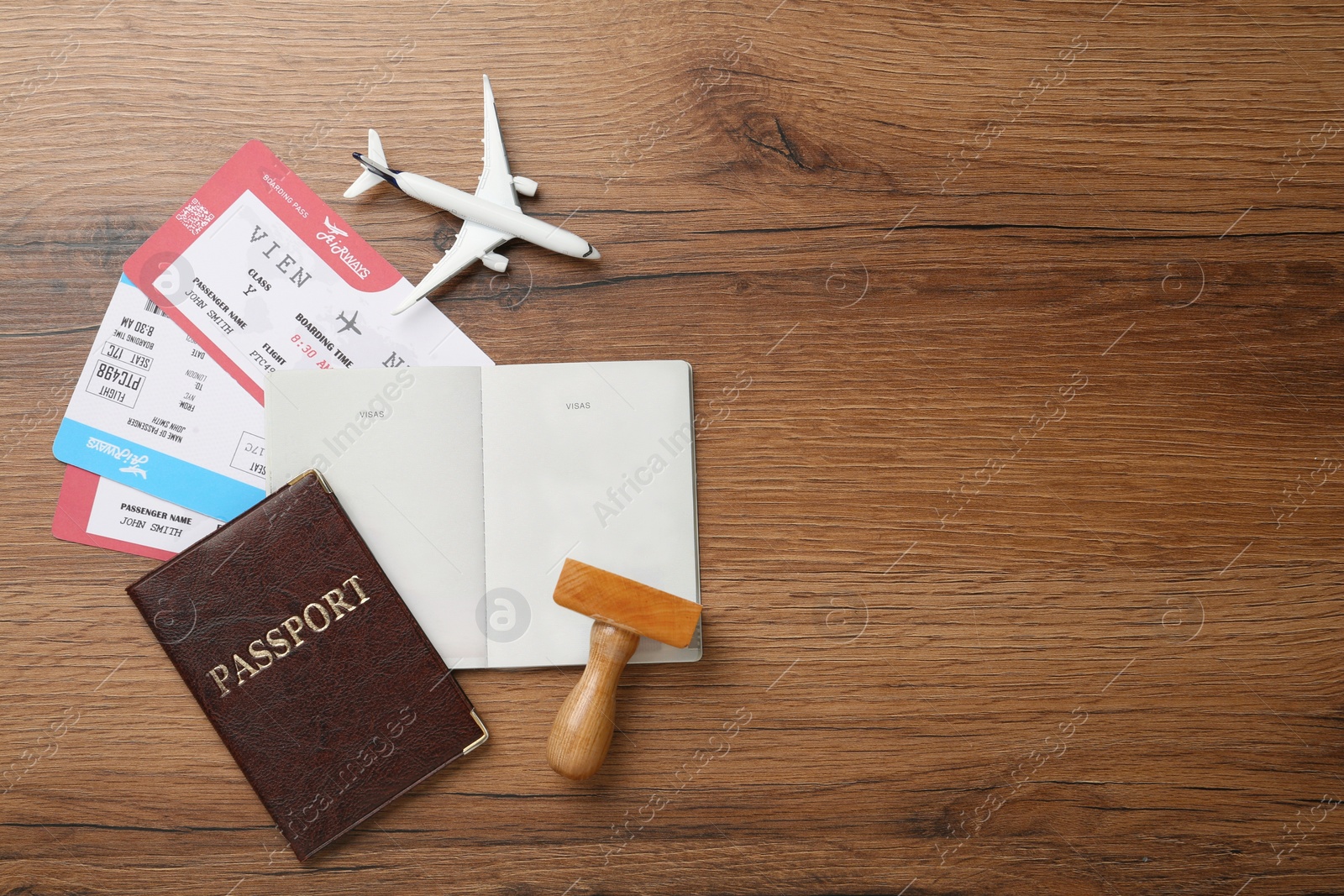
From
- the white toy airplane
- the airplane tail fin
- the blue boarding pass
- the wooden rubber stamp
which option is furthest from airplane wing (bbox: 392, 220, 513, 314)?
the wooden rubber stamp

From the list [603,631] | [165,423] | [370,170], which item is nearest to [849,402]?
[603,631]

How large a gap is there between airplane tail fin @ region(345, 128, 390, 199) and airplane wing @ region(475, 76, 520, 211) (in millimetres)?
103

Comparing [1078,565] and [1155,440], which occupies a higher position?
[1155,440]

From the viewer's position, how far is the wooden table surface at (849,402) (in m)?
0.82

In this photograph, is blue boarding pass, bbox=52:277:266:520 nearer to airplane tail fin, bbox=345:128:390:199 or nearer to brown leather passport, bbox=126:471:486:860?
brown leather passport, bbox=126:471:486:860

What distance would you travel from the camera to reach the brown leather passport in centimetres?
79

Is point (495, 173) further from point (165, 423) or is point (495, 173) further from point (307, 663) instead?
point (307, 663)

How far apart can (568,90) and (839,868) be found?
0.88m

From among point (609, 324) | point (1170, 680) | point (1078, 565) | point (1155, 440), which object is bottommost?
point (1170, 680)

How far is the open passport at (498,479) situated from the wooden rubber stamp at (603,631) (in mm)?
47

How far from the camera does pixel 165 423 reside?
82 cm

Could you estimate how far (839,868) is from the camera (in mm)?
821

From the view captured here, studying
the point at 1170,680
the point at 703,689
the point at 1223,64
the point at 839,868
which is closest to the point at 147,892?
the point at 703,689

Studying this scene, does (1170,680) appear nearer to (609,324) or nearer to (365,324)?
(609,324)
